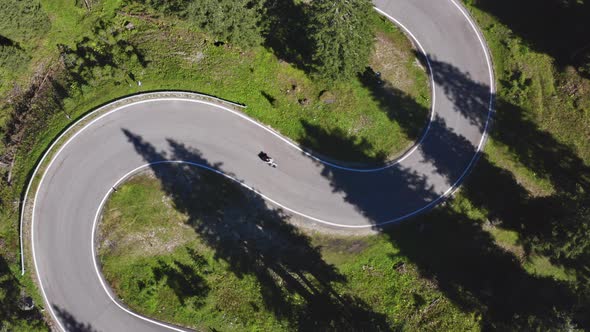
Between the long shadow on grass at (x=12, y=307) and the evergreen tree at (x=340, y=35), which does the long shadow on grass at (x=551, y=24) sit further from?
the long shadow on grass at (x=12, y=307)

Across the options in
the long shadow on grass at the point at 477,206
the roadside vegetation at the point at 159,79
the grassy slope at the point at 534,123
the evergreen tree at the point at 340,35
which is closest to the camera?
the evergreen tree at the point at 340,35

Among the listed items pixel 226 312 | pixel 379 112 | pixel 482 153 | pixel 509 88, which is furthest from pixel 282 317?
pixel 509 88

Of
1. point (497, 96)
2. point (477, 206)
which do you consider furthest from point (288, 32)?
point (477, 206)

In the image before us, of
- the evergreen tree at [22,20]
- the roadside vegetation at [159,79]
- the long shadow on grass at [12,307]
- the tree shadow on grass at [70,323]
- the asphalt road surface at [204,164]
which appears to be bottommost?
the tree shadow on grass at [70,323]

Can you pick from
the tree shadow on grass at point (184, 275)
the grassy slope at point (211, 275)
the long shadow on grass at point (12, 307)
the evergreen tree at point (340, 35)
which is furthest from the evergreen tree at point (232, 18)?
the long shadow on grass at point (12, 307)

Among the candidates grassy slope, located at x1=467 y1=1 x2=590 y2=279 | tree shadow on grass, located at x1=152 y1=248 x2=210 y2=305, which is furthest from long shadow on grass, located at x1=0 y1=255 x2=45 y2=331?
grassy slope, located at x1=467 y1=1 x2=590 y2=279

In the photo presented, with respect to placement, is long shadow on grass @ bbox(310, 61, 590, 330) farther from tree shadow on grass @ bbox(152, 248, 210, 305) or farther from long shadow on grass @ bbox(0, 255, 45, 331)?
long shadow on grass @ bbox(0, 255, 45, 331)

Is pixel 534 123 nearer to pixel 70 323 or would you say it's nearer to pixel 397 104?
pixel 397 104
